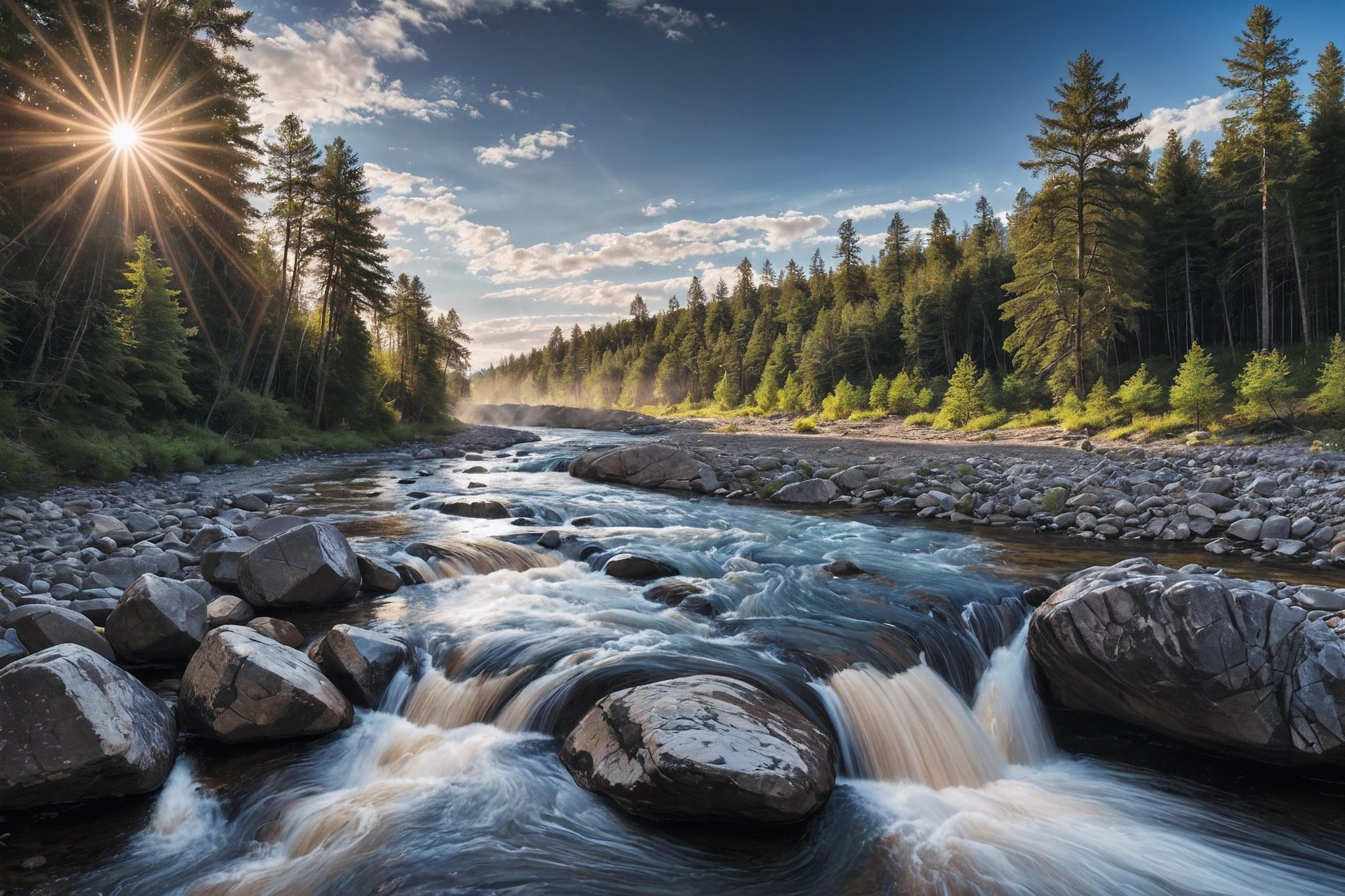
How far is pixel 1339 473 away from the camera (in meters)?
11.9

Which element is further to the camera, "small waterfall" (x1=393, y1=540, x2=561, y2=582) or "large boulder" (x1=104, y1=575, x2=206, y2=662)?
"small waterfall" (x1=393, y1=540, x2=561, y2=582)

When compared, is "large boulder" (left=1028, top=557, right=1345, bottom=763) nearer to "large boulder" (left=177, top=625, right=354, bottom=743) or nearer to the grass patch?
"large boulder" (left=177, top=625, right=354, bottom=743)

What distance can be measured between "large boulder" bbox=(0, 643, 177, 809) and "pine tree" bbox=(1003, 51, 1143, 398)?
104ft

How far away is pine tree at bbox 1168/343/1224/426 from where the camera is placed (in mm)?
19891

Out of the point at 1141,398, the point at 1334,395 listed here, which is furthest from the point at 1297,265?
the point at 1334,395

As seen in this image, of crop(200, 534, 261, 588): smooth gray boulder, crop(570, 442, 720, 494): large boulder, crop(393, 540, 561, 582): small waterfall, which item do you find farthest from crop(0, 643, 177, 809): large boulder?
crop(570, 442, 720, 494): large boulder

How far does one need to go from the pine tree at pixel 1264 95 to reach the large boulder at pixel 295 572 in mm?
35817

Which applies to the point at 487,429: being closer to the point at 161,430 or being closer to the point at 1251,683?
the point at 161,430

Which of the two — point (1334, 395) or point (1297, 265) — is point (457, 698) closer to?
point (1334, 395)

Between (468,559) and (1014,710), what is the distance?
7487 millimetres

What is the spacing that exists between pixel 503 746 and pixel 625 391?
93120 millimetres

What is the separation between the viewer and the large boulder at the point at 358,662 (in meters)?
5.49

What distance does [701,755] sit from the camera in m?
3.86

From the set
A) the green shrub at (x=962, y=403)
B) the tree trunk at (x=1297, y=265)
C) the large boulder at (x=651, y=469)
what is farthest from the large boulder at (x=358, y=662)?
the tree trunk at (x=1297, y=265)
